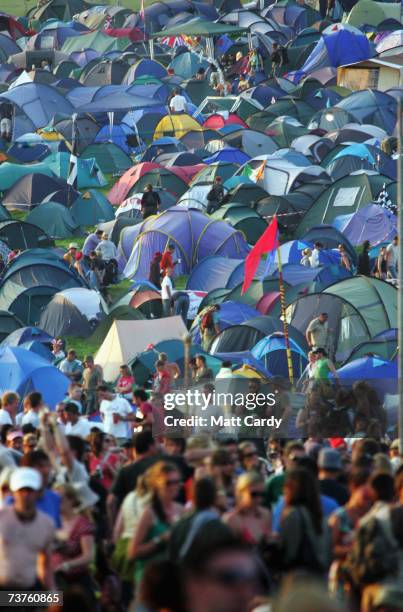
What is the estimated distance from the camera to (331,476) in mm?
11047

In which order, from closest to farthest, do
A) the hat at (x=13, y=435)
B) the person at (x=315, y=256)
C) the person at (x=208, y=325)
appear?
the hat at (x=13, y=435) → the person at (x=208, y=325) → the person at (x=315, y=256)

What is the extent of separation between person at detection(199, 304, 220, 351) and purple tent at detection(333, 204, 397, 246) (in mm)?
7116

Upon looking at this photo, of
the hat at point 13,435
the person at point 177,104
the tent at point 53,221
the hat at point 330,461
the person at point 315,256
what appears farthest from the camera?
the person at point 177,104

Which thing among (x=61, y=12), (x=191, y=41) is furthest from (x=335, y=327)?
(x=61, y=12)

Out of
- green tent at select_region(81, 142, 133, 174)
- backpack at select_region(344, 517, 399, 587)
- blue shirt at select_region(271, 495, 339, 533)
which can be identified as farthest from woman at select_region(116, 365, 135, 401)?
green tent at select_region(81, 142, 133, 174)

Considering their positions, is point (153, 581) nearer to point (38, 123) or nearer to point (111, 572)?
point (111, 572)

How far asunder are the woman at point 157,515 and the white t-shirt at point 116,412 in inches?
296

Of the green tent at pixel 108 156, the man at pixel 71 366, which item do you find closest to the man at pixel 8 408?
the man at pixel 71 366

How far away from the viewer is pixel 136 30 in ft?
206

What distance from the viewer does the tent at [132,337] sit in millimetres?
24734

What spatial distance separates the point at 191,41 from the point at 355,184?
996 inches

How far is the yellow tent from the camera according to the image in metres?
44.2

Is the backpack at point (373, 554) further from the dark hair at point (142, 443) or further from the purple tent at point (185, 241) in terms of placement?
the purple tent at point (185, 241)

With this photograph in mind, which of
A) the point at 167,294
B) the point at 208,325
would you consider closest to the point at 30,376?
the point at 208,325
